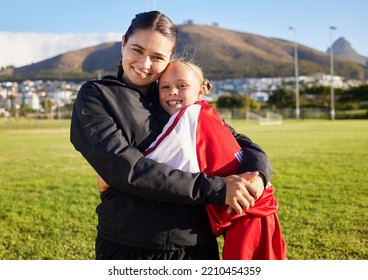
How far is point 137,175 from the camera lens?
1514 millimetres

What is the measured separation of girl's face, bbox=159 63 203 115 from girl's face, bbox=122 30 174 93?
4 cm

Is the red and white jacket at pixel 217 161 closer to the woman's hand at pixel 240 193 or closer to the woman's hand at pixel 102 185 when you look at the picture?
the woman's hand at pixel 240 193

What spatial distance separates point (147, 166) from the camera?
1.52 metres

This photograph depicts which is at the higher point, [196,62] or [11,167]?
[196,62]

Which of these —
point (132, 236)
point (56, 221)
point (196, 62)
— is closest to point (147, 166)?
point (132, 236)

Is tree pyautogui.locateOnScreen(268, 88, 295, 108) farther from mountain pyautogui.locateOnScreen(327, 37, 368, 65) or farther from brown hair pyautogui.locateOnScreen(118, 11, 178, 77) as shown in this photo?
brown hair pyautogui.locateOnScreen(118, 11, 178, 77)

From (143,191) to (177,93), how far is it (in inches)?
16.0

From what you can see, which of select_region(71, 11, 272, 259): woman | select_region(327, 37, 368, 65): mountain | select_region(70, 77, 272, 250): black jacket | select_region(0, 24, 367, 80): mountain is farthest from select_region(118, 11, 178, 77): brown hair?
select_region(0, 24, 367, 80): mountain

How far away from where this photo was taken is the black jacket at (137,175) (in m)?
1.52

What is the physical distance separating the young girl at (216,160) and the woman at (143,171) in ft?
0.18

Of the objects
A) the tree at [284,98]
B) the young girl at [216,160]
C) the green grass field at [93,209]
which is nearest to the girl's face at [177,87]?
the young girl at [216,160]

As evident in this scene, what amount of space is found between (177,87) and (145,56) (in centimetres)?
16
